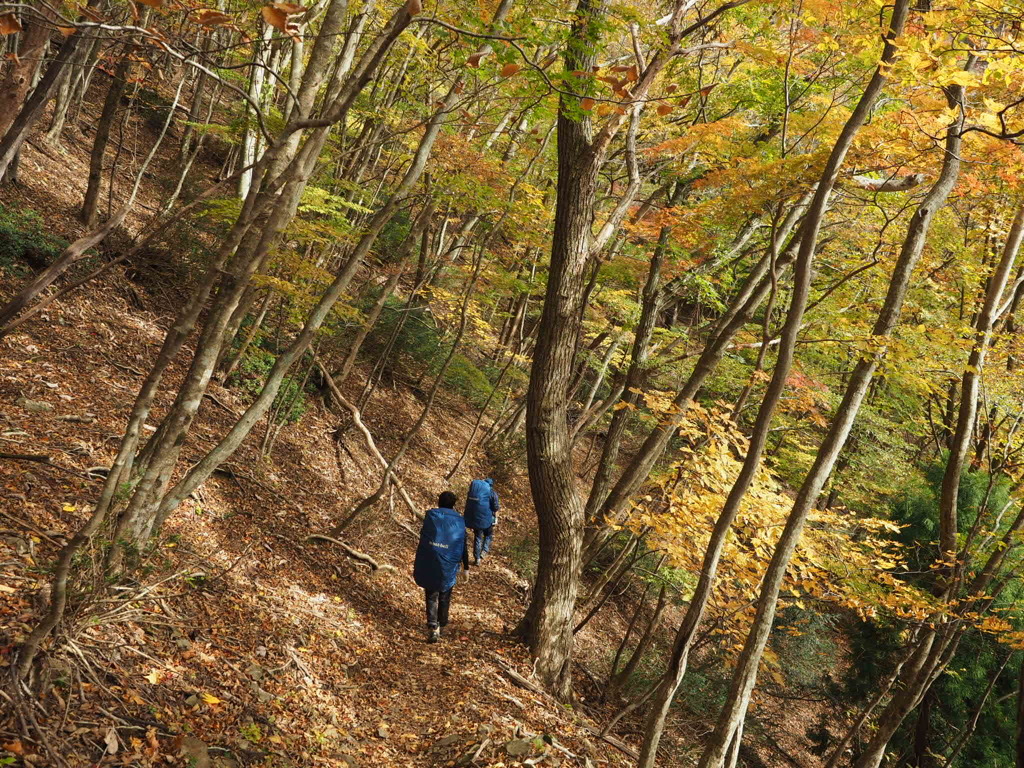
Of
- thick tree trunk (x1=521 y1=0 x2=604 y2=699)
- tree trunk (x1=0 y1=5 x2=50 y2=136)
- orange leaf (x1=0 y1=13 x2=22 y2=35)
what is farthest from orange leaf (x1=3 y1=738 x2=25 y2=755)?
tree trunk (x1=0 y1=5 x2=50 y2=136)

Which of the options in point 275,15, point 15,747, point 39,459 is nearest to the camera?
point 275,15

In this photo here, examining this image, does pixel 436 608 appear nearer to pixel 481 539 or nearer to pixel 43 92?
pixel 481 539

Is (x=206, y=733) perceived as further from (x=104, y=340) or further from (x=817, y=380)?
(x=817, y=380)

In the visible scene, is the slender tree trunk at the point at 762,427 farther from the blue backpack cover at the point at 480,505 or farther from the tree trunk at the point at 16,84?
the tree trunk at the point at 16,84

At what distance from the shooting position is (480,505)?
9.52 m

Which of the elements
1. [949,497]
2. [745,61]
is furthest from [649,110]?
[949,497]

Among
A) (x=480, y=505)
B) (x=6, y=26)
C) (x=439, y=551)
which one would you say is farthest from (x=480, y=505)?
(x=6, y=26)

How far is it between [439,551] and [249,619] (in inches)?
82.4

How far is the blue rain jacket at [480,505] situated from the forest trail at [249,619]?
3.03 ft

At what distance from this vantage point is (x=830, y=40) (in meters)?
7.21

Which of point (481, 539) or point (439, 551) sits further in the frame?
point (481, 539)

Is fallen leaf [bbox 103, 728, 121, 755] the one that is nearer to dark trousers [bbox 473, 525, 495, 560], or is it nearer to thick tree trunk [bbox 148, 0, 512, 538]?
thick tree trunk [bbox 148, 0, 512, 538]

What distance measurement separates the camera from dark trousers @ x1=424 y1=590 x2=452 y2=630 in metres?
6.74

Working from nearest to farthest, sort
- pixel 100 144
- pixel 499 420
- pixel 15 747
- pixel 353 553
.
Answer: pixel 15 747
pixel 353 553
pixel 100 144
pixel 499 420
